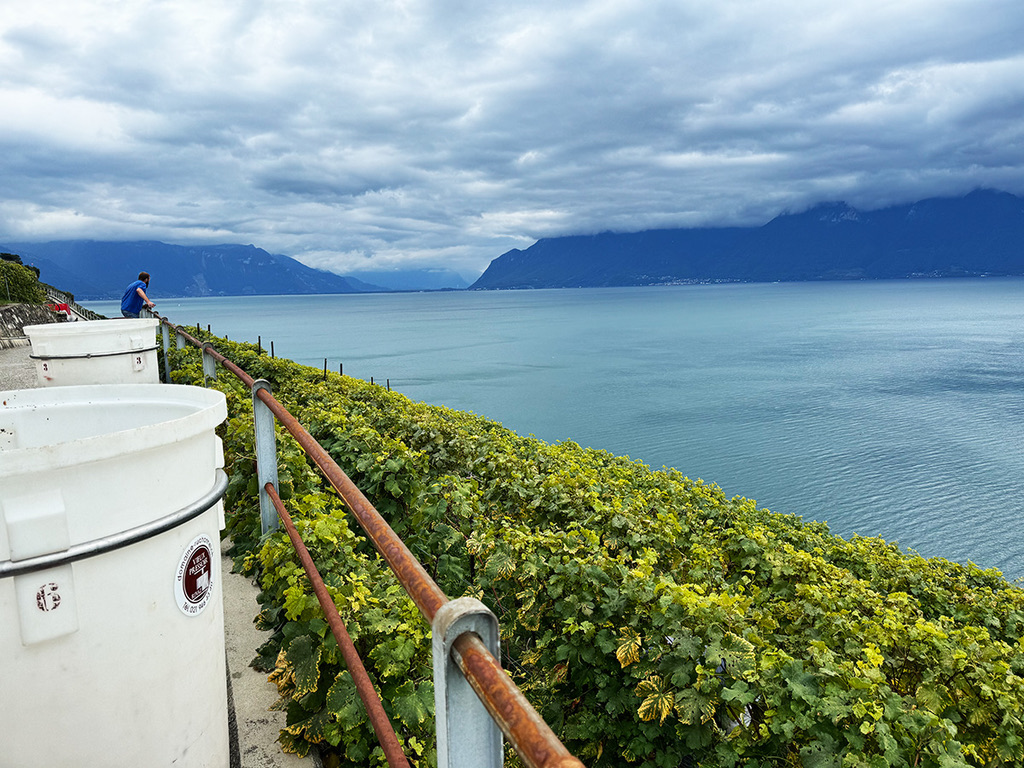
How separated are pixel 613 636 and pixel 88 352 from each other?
16.9ft

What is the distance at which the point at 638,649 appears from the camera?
13.2ft

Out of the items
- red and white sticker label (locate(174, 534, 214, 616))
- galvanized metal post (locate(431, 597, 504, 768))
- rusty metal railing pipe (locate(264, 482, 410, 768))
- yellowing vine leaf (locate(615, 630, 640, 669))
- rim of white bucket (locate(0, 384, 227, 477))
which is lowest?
yellowing vine leaf (locate(615, 630, 640, 669))

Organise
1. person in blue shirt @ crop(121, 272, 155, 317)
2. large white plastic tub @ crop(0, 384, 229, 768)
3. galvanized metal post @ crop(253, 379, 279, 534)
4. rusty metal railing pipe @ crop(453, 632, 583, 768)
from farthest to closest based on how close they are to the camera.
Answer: person in blue shirt @ crop(121, 272, 155, 317) < galvanized metal post @ crop(253, 379, 279, 534) < large white plastic tub @ crop(0, 384, 229, 768) < rusty metal railing pipe @ crop(453, 632, 583, 768)

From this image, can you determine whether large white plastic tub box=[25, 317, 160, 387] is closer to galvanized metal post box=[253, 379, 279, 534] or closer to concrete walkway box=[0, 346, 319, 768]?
concrete walkway box=[0, 346, 319, 768]

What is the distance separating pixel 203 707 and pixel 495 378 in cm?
5954

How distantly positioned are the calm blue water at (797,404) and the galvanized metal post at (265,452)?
24092 mm

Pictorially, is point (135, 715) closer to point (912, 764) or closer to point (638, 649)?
point (638, 649)

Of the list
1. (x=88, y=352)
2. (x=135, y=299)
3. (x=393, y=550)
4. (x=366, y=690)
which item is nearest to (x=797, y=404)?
(x=135, y=299)

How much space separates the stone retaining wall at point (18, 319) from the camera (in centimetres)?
1726

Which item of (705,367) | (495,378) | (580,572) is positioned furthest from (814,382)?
(580,572)

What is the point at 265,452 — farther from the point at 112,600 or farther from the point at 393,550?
the point at 393,550

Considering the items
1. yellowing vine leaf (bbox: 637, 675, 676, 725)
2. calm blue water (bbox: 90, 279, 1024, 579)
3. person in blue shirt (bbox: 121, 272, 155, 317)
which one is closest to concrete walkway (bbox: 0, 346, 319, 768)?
yellowing vine leaf (bbox: 637, 675, 676, 725)

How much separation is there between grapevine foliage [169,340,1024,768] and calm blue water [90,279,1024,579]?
67.5 ft

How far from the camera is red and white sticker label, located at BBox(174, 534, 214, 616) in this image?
2113 millimetres
